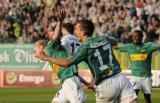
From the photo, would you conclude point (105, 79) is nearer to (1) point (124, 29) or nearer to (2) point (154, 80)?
(2) point (154, 80)

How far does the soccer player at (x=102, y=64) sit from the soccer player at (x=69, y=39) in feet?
8.14

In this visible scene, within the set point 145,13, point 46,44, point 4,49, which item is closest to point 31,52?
point 4,49

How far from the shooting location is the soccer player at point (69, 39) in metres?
14.3

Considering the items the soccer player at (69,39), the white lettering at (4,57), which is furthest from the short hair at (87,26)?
the white lettering at (4,57)

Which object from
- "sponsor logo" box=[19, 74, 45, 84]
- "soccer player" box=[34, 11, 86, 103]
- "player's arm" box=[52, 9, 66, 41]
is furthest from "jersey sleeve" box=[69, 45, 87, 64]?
"sponsor logo" box=[19, 74, 45, 84]

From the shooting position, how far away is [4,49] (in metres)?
34.8

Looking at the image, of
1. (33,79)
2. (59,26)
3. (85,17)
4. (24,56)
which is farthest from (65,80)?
(85,17)

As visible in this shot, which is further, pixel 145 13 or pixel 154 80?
pixel 145 13

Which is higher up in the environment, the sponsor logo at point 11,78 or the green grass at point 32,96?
the sponsor logo at point 11,78

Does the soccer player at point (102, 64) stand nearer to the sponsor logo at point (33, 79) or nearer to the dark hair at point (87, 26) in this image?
the dark hair at point (87, 26)

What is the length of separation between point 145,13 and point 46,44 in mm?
21698

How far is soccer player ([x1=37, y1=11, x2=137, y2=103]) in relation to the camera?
1142cm

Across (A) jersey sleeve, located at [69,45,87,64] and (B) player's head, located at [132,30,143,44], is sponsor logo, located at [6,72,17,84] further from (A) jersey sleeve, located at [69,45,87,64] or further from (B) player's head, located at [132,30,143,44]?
(A) jersey sleeve, located at [69,45,87,64]

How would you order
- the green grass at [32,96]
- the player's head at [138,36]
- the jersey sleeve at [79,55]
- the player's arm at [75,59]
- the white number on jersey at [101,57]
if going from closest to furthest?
1. the player's arm at [75,59]
2. the jersey sleeve at [79,55]
3. the white number on jersey at [101,57]
4. the player's head at [138,36]
5. the green grass at [32,96]
